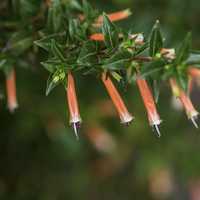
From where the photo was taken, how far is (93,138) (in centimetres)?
330

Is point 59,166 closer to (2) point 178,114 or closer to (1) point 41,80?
(1) point 41,80

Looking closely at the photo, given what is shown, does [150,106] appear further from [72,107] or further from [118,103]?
[72,107]

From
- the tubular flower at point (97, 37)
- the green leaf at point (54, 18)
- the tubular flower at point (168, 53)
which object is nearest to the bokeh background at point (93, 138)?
the green leaf at point (54, 18)

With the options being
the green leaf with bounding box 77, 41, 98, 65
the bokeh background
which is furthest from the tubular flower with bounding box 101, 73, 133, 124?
the bokeh background

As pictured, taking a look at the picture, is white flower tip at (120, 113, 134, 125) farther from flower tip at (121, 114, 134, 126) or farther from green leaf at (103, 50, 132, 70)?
green leaf at (103, 50, 132, 70)

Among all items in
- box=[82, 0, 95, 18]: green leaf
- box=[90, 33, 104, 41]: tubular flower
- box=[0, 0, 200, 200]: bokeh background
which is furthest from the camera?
box=[0, 0, 200, 200]: bokeh background

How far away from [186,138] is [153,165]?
308mm

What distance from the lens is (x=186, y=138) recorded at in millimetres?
3615

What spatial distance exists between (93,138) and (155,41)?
169 cm

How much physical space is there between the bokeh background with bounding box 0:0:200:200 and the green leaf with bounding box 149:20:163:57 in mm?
1320

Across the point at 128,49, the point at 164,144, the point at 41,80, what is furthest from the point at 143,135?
the point at 128,49

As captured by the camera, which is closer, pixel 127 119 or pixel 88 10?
pixel 127 119

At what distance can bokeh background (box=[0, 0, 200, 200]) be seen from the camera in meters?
3.16

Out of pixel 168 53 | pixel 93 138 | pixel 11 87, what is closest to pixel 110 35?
pixel 168 53
